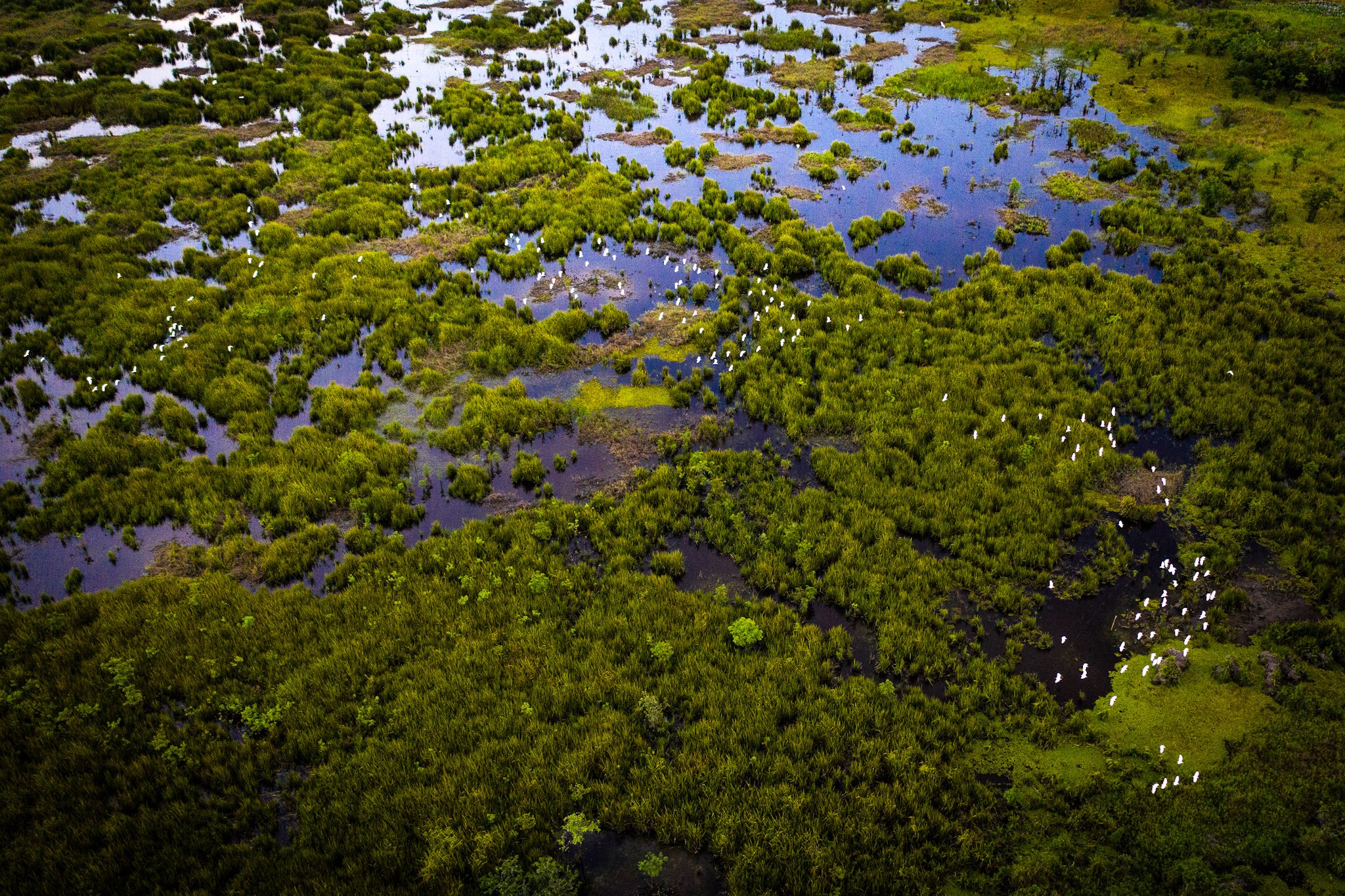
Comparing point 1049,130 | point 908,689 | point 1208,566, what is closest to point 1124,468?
point 1208,566

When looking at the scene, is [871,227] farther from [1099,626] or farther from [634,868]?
[634,868]

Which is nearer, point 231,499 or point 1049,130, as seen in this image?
point 231,499

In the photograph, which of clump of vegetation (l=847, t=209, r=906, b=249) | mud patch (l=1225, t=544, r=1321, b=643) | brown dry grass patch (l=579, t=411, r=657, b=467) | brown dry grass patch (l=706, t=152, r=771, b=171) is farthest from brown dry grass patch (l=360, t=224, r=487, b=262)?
mud patch (l=1225, t=544, r=1321, b=643)

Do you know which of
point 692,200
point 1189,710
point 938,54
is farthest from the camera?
point 938,54

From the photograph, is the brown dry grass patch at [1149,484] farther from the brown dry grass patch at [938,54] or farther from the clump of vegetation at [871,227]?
the brown dry grass patch at [938,54]

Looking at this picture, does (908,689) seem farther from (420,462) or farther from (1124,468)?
(420,462)

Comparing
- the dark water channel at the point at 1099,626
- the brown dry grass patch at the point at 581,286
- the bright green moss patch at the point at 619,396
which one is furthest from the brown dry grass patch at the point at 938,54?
the dark water channel at the point at 1099,626

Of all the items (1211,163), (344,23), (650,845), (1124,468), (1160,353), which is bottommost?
(650,845)

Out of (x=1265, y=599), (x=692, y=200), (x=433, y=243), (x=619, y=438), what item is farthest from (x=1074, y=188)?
(x=433, y=243)
